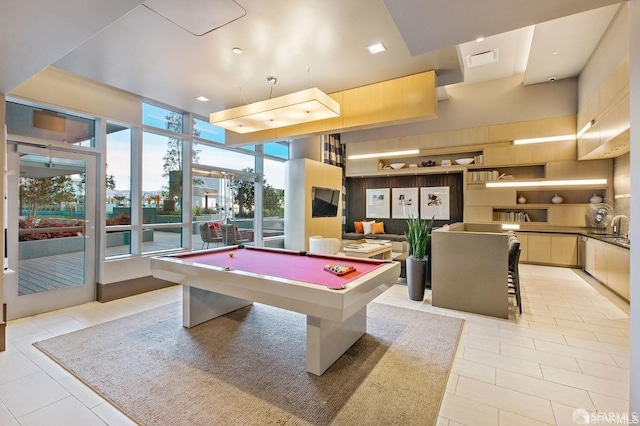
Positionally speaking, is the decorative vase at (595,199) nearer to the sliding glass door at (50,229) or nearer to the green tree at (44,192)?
the sliding glass door at (50,229)

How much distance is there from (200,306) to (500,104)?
7.63 meters

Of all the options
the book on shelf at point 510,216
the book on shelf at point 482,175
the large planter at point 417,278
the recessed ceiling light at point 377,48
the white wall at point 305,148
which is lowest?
the large planter at point 417,278

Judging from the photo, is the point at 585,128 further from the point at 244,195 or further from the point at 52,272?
the point at 52,272

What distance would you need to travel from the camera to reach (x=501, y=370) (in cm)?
251

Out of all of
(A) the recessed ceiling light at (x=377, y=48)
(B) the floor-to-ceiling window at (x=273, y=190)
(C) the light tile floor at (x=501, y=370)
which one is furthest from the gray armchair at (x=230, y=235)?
(A) the recessed ceiling light at (x=377, y=48)

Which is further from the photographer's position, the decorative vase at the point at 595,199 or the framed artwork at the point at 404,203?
the framed artwork at the point at 404,203

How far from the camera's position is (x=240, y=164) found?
6.70 metres

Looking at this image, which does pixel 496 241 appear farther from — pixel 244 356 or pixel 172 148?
pixel 172 148

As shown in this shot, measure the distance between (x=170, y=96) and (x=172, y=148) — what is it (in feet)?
3.57

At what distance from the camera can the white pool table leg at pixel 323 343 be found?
2.44 meters

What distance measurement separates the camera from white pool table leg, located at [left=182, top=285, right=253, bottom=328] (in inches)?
132

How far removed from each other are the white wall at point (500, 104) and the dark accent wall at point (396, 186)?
129 cm

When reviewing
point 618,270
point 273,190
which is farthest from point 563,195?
point 273,190

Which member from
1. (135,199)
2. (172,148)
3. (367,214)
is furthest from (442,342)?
(367,214)
